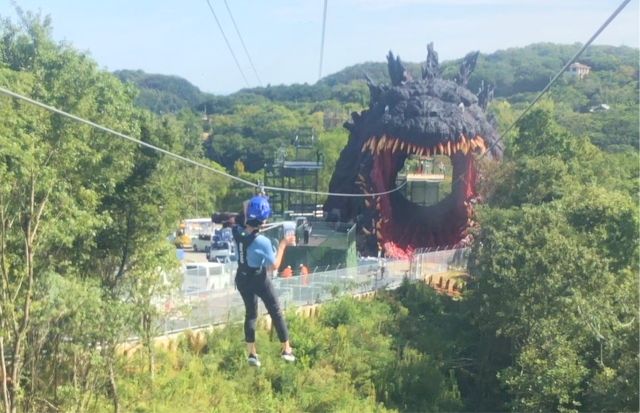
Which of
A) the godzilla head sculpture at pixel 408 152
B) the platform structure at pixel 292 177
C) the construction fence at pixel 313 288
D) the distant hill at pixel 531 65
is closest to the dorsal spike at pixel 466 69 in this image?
the godzilla head sculpture at pixel 408 152

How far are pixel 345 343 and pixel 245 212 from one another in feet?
41.5

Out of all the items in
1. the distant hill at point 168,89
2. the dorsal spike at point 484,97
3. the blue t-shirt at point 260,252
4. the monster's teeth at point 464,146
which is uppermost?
the distant hill at point 168,89

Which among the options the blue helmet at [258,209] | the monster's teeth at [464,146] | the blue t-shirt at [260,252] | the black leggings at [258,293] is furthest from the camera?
the monster's teeth at [464,146]

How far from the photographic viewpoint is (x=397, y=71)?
1116 inches

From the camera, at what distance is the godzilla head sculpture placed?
2586 cm

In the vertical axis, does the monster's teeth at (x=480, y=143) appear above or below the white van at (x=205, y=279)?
above

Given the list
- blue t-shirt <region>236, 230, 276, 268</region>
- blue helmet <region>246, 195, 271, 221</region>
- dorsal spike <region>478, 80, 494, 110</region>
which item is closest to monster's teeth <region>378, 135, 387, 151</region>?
dorsal spike <region>478, 80, 494, 110</region>

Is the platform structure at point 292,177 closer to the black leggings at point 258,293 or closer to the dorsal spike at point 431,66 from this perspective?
the dorsal spike at point 431,66

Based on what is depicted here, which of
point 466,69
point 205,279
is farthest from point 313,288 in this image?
point 466,69

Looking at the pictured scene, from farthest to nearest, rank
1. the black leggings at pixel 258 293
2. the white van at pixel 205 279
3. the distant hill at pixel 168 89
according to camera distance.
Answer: the distant hill at pixel 168 89
the white van at pixel 205 279
the black leggings at pixel 258 293

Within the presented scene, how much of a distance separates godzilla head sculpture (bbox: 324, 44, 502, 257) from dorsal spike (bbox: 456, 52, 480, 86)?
0.04 metres

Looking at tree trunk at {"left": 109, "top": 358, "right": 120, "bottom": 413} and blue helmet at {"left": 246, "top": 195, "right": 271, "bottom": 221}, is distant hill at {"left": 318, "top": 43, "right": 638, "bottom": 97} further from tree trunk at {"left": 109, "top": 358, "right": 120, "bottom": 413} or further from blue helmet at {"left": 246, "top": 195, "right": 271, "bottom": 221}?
blue helmet at {"left": 246, "top": 195, "right": 271, "bottom": 221}

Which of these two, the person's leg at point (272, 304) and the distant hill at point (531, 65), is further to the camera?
the distant hill at point (531, 65)

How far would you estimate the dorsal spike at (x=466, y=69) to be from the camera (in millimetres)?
29516
